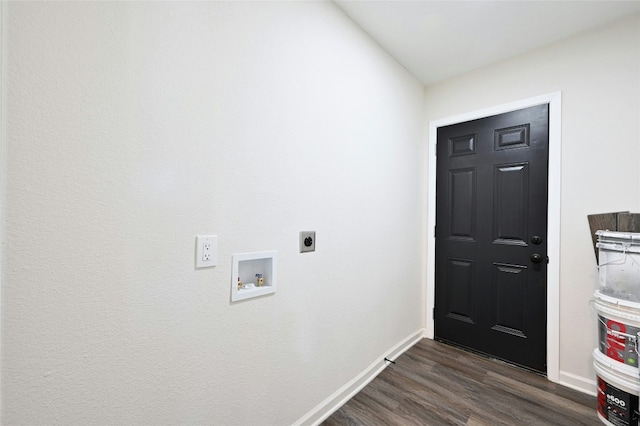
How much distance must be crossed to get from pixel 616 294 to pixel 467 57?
2.03 meters

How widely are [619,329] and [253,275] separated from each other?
199cm

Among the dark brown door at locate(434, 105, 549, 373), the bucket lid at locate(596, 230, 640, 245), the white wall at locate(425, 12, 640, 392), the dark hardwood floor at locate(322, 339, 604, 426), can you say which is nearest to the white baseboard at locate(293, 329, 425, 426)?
the dark hardwood floor at locate(322, 339, 604, 426)

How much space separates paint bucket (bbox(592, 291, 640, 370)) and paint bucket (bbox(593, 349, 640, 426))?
0.04 metres

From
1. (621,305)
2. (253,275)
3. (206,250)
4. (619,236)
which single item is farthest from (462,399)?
(206,250)

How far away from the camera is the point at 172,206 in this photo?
1.00m

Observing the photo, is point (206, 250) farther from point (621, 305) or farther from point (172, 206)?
point (621, 305)

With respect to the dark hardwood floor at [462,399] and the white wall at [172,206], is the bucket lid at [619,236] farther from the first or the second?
the white wall at [172,206]

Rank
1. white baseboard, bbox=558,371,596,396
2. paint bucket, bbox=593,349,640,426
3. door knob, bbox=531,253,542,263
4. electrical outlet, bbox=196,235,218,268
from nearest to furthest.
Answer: electrical outlet, bbox=196,235,218,268 → paint bucket, bbox=593,349,640,426 → white baseboard, bbox=558,371,596,396 → door knob, bbox=531,253,542,263

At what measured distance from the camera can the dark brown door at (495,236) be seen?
2.06m

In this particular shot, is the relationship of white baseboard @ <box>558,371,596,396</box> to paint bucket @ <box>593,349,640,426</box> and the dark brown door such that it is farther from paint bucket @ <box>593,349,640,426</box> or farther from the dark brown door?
paint bucket @ <box>593,349,640,426</box>

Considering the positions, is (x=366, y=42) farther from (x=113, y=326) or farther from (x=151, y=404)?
(x=151, y=404)

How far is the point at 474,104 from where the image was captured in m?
2.40

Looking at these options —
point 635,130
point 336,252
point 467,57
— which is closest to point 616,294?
point 635,130

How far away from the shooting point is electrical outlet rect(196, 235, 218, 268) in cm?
107
